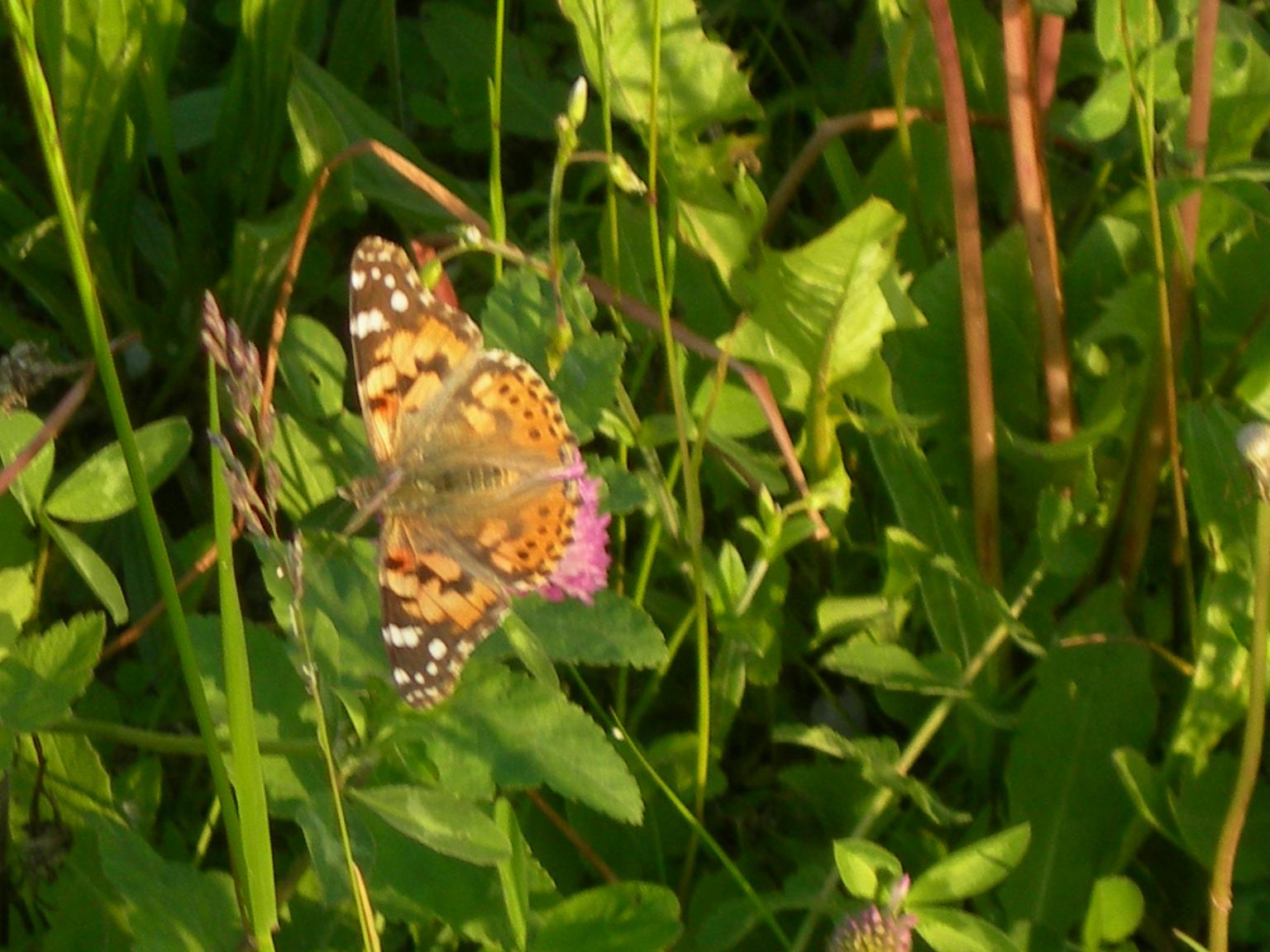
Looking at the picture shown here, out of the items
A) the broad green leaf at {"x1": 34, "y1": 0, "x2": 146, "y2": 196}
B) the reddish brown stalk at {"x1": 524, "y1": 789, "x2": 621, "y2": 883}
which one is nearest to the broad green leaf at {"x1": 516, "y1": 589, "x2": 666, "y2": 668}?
the reddish brown stalk at {"x1": 524, "y1": 789, "x2": 621, "y2": 883}

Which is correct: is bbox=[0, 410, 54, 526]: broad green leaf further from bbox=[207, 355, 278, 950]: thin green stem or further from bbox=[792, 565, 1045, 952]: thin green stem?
bbox=[792, 565, 1045, 952]: thin green stem

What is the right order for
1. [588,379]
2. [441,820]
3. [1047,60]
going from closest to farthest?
[441,820] < [588,379] < [1047,60]

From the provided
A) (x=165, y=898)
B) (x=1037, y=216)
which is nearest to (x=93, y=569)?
(x=165, y=898)

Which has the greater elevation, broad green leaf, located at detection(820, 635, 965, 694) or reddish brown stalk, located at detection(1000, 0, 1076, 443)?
reddish brown stalk, located at detection(1000, 0, 1076, 443)

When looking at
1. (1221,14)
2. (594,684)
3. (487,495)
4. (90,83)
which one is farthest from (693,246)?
(90,83)

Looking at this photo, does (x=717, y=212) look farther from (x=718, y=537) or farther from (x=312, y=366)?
(x=312, y=366)
